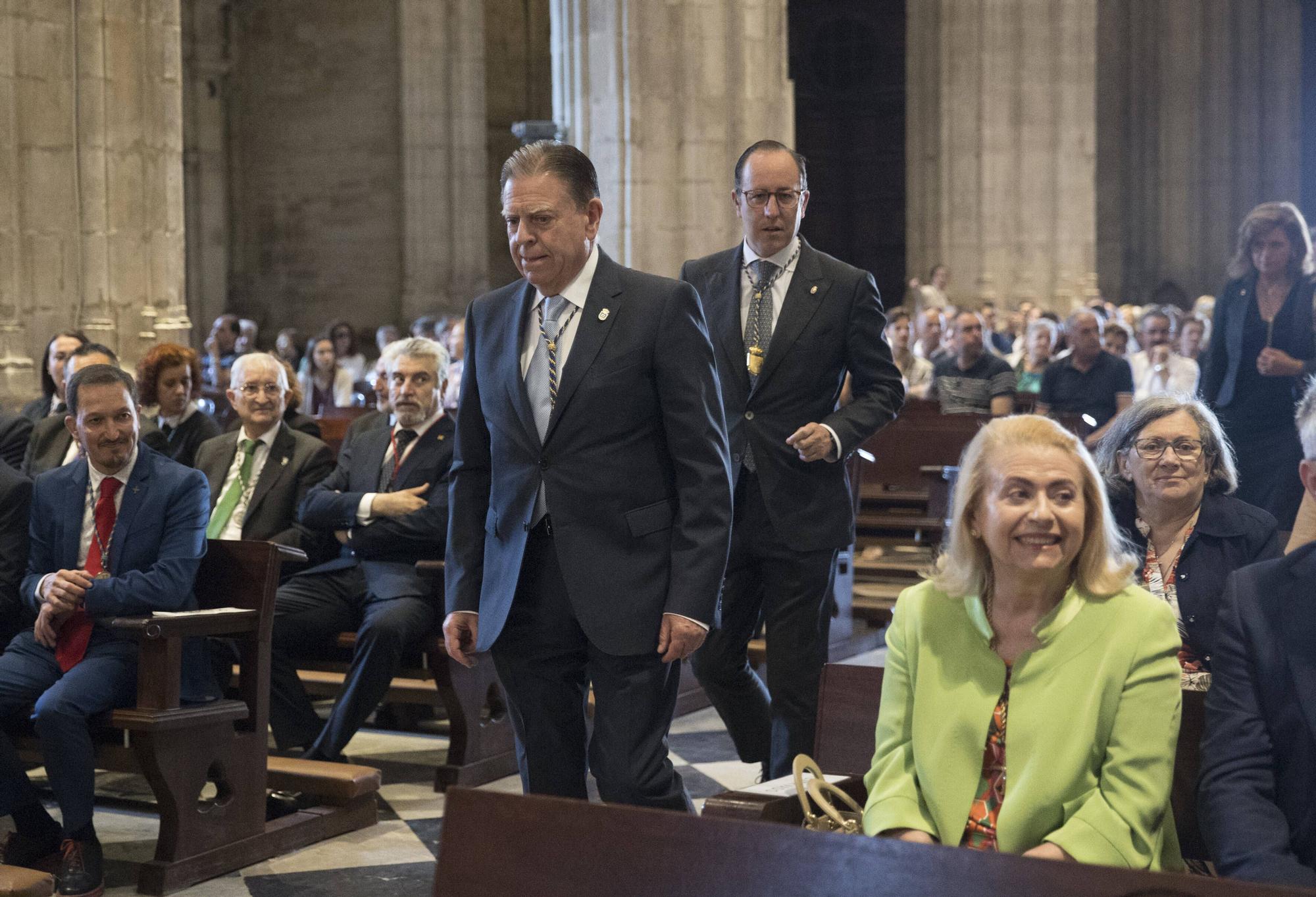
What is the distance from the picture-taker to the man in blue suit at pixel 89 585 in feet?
14.7

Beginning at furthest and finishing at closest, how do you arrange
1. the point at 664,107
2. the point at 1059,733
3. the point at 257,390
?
the point at 664,107, the point at 257,390, the point at 1059,733

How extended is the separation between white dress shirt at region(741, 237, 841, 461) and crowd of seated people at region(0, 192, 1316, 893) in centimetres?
94

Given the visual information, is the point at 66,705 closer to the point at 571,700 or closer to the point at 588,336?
the point at 571,700

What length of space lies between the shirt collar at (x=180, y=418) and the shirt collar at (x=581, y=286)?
12.0 feet

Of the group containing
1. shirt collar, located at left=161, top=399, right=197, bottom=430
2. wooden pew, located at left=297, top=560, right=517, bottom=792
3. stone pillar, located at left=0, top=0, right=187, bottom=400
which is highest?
stone pillar, located at left=0, top=0, right=187, bottom=400

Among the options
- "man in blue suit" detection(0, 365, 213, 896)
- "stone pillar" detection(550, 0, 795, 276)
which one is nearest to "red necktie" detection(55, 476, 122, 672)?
"man in blue suit" detection(0, 365, 213, 896)

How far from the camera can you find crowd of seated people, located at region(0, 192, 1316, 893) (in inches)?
102

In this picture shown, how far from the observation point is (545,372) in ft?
11.2

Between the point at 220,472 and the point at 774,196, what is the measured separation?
2.68 metres

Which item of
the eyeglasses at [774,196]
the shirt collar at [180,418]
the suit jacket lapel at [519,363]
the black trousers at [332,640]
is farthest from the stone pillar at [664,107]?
the suit jacket lapel at [519,363]

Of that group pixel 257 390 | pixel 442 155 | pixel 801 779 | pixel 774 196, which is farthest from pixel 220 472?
pixel 442 155

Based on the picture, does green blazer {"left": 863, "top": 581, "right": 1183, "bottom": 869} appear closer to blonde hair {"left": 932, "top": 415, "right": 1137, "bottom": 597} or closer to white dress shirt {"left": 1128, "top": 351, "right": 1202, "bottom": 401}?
blonde hair {"left": 932, "top": 415, "right": 1137, "bottom": 597}

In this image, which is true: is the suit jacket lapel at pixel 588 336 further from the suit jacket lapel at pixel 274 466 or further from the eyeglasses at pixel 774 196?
the suit jacket lapel at pixel 274 466

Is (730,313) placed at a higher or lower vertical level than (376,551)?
higher
